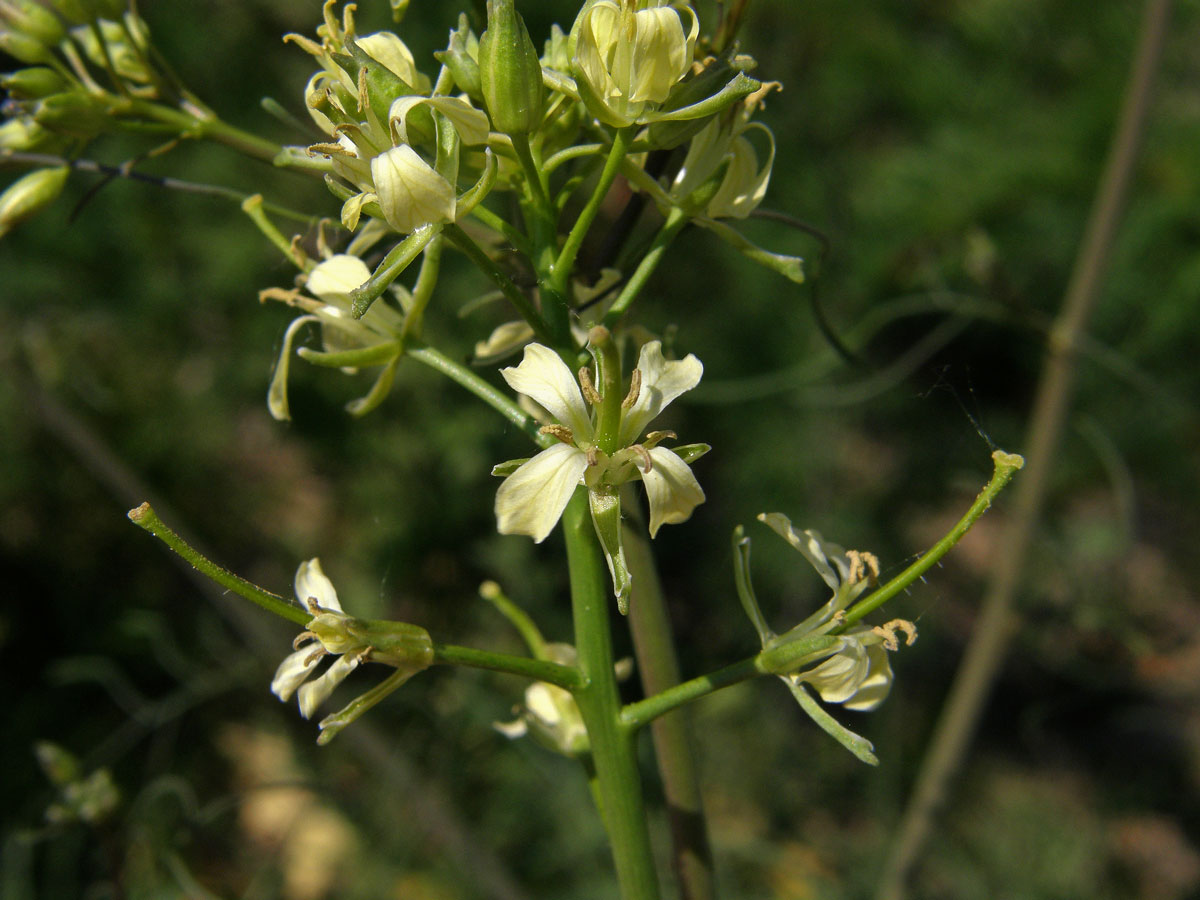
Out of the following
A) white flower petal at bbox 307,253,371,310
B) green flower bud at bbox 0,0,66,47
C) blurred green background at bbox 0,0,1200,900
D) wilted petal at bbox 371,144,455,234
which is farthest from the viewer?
blurred green background at bbox 0,0,1200,900

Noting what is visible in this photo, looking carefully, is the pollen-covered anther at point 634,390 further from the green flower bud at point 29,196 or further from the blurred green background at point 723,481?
the blurred green background at point 723,481

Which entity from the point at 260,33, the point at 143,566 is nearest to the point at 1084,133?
the point at 260,33

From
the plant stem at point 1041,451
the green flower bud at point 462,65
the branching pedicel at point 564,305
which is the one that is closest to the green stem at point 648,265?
the branching pedicel at point 564,305

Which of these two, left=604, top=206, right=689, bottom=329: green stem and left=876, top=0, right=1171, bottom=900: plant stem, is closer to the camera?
left=604, top=206, right=689, bottom=329: green stem

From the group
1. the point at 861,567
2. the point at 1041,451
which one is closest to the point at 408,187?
the point at 861,567

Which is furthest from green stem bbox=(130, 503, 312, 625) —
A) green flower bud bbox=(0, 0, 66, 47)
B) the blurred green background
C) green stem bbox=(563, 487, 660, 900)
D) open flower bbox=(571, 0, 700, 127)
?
the blurred green background

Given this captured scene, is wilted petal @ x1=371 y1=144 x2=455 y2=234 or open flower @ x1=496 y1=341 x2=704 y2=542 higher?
wilted petal @ x1=371 y1=144 x2=455 y2=234

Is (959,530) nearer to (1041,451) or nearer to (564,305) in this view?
(564,305)

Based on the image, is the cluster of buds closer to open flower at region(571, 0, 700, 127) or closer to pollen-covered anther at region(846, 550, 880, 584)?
pollen-covered anther at region(846, 550, 880, 584)
